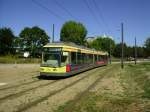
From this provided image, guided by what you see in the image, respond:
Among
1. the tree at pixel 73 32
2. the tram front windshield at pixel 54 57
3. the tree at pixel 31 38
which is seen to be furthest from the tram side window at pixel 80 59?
the tree at pixel 31 38

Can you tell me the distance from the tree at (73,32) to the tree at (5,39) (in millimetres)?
17782

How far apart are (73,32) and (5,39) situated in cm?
2348

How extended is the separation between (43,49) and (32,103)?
42.4 feet

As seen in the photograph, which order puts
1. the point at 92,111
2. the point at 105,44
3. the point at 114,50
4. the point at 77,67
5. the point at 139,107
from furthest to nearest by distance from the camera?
the point at 114,50, the point at 105,44, the point at 77,67, the point at 139,107, the point at 92,111

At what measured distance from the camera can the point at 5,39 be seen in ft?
344

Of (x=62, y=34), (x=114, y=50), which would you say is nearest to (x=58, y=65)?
(x=62, y=34)

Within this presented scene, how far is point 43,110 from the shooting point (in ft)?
34.0

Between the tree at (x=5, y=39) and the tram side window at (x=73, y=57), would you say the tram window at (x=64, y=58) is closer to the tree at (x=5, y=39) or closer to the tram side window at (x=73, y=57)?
the tram side window at (x=73, y=57)

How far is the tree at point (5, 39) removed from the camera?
339ft

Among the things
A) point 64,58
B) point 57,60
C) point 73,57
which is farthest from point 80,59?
point 57,60

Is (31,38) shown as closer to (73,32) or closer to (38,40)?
(38,40)

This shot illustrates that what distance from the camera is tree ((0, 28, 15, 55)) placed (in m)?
103

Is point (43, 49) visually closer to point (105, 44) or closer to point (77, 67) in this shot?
point (77, 67)

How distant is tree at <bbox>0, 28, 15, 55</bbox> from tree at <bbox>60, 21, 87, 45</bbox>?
17782mm
